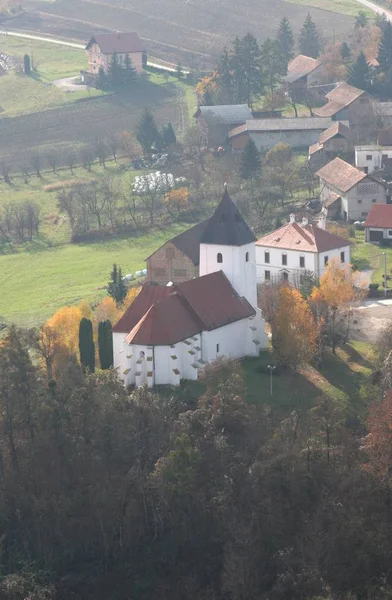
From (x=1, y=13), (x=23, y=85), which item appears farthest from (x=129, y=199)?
(x=1, y=13)

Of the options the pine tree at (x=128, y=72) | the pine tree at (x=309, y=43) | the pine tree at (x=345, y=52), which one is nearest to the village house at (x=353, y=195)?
the pine tree at (x=345, y=52)

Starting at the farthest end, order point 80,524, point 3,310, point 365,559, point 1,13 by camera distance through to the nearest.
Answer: point 1,13 < point 3,310 < point 80,524 < point 365,559

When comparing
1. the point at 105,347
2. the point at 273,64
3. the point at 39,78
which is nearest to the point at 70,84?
the point at 39,78

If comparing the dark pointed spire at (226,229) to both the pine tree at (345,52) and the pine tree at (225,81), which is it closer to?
the pine tree at (225,81)

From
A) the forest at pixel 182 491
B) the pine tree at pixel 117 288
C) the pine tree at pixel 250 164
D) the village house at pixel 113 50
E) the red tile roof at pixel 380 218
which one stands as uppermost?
the village house at pixel 113 50

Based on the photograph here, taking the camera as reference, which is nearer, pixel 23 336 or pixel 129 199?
pixel 23 336

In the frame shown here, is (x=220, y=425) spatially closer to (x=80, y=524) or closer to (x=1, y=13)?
(x=80, y=524)
